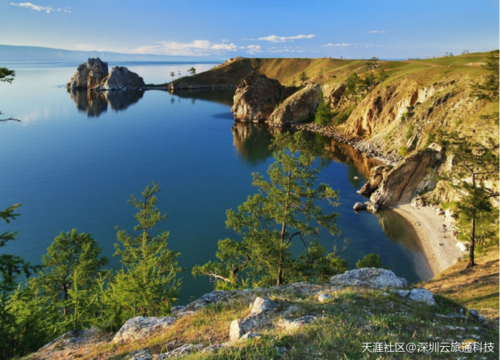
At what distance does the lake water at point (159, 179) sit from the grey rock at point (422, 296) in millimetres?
21049

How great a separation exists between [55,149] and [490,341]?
286 ft

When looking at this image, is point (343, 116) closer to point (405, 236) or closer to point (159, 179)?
point (159, 179)

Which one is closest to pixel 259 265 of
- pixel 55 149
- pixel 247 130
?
pixel 55 149

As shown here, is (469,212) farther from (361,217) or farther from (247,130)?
(247,130)

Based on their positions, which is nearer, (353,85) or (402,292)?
(402,292)

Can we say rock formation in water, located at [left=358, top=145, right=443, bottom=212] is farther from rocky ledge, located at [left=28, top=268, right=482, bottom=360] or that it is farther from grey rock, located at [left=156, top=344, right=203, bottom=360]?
grey rock, located at [left=156, top=344, right=203, bottom=360]

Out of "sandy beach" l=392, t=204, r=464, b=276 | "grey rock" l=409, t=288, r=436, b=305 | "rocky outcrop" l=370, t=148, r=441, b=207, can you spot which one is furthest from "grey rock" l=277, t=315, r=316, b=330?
"rocky outcrop" l=370, t=148, r=441, b=207

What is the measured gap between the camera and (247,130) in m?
108

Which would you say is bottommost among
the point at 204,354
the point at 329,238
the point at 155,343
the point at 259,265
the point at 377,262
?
the point at 329,238

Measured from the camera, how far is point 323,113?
104938 mm

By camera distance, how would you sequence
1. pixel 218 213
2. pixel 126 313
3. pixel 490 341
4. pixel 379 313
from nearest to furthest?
pixel 490 341 < pixel 379 313 < pixel 126 313 < pixel 218 213

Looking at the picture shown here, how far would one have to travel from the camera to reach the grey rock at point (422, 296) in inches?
555

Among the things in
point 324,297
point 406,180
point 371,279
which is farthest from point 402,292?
point 406,180

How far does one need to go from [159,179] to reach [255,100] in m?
70.0
